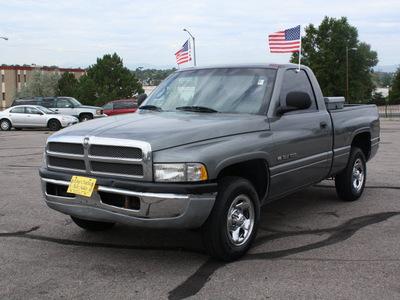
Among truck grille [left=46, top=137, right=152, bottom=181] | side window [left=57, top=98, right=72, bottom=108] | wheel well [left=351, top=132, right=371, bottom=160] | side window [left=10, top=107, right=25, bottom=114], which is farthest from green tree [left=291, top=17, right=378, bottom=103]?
truck grille [left=46, top=137, right=152, bottom=181]

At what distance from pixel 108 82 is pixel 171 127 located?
5236cm

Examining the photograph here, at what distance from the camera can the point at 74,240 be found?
493 cm

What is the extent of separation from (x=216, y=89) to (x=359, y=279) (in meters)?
2.42

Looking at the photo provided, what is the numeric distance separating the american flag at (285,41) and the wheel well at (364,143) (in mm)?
3221

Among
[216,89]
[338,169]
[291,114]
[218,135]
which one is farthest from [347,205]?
[218,135]

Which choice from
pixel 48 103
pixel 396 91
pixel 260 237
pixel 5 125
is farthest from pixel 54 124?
pixel 396 91

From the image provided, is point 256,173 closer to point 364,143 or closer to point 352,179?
point 352,179

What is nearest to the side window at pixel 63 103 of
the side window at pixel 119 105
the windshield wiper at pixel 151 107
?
the side window at pixel 119 105

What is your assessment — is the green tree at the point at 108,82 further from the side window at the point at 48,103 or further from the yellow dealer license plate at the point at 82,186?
the yellow dealer license plate at the point at 82,186

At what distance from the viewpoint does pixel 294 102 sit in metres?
4.84

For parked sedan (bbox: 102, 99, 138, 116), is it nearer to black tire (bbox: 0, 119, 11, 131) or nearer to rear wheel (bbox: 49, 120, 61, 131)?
rear wheel (bbox: 49, 120, 61, 131)

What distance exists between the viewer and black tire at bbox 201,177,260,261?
4.01 m

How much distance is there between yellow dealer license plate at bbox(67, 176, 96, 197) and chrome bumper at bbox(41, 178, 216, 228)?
5cm

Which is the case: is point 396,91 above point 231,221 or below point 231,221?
above
